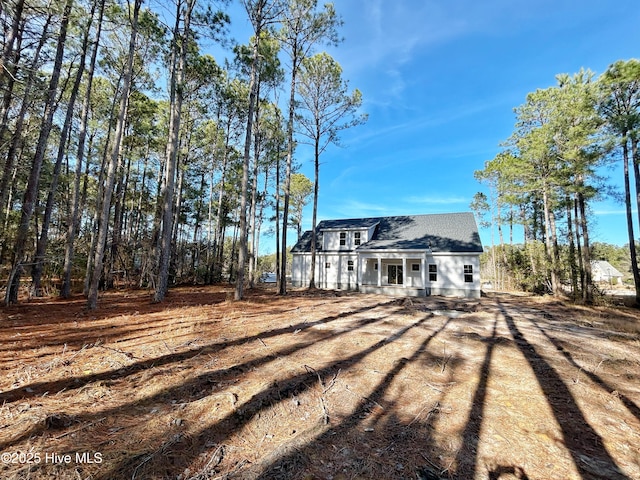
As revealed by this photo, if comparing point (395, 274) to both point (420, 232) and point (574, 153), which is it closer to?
point (420, 232)

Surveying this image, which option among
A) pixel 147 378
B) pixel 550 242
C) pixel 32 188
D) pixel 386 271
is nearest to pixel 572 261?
pixel 550 242

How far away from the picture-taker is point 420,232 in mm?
18797

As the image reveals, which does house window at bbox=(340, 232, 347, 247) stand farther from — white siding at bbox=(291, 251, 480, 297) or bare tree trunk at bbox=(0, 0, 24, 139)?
bare tree trunk at bbox=(0, 0, 24, 139)

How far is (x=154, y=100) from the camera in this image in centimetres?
1538

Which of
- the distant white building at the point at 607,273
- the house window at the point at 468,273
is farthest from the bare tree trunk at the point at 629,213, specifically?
the distant white building at the point at 607,273

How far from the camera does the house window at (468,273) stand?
635 inches

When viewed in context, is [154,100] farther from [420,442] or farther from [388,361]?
[420,442]

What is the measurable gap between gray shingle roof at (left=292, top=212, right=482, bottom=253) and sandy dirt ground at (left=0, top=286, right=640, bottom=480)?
11632 mm

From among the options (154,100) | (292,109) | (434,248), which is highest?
(154,100)

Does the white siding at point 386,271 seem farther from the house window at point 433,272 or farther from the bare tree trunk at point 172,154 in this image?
the bare tree trunk at point 172,154

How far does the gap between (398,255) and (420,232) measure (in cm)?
319

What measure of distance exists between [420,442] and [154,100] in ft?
63.6

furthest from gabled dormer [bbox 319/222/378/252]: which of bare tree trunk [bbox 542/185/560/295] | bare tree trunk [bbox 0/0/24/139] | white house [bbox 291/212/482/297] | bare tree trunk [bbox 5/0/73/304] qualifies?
bare tree trunk [bbox 0/0/24/139]

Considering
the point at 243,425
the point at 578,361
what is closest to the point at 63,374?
the point at 243,425
